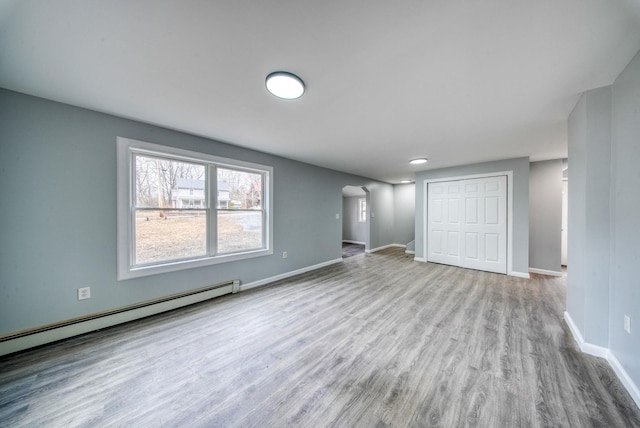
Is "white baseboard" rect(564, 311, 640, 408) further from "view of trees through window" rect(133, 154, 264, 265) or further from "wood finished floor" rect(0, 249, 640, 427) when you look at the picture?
"view of trees through window" rect(133, 154, 264, 265)

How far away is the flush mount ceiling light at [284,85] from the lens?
1.64 m

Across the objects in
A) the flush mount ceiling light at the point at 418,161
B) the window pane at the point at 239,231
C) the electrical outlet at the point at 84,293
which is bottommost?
the electrical outlet at the point at 84,293

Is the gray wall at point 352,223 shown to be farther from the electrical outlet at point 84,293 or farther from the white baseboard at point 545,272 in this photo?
the electrical outlet at point 84,293

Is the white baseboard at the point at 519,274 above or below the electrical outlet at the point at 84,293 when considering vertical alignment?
below

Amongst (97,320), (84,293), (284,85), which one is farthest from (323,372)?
(84,293)

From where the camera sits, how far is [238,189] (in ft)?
11.6

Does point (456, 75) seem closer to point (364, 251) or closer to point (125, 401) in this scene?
point (125, 401)

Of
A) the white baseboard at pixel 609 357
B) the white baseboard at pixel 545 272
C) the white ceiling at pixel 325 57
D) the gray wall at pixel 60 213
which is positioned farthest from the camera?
the white baseboard at pixel 545 272

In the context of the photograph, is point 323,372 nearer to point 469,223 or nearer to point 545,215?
point 469,223

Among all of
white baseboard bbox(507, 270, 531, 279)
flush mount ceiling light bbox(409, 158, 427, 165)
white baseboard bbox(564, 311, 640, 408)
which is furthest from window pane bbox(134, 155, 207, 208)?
white baseboard bbox(507, 270, 531, 279)

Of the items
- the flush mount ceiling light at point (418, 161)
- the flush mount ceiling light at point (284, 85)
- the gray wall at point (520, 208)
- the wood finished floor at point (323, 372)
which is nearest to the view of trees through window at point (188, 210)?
the wood finished floor at point (323, 372)

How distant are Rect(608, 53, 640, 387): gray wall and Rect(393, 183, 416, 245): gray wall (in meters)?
5.70

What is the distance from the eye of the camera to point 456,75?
1.64m

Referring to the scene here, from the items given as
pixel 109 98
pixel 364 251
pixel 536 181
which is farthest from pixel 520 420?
pixel 364 251
